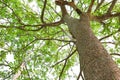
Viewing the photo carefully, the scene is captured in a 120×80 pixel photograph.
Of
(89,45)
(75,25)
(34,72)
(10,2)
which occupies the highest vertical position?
(10,2)

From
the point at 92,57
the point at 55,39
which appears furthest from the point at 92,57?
the point at 55,39

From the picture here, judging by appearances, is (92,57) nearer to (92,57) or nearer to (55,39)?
(92,57)

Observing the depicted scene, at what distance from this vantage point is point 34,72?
6277mm

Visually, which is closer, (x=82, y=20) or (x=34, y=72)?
(x=82, y=20)

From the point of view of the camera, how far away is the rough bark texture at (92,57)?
7.06ft

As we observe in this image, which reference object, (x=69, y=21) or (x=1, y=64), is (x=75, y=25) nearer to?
(x=69, y=21)

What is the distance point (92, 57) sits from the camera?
2.60m

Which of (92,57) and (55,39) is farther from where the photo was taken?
(55,39)

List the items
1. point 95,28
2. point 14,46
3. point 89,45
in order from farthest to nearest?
point 95,28 → point 14,46 → point 89,45

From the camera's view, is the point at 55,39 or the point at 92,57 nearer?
the point at 92,57

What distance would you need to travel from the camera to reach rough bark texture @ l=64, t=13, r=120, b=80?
84.7 inches

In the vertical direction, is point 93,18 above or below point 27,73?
above

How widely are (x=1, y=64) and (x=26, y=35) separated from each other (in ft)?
4.24

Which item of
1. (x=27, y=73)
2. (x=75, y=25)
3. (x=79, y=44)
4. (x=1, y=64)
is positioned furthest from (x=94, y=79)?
(x=1, y=64)
